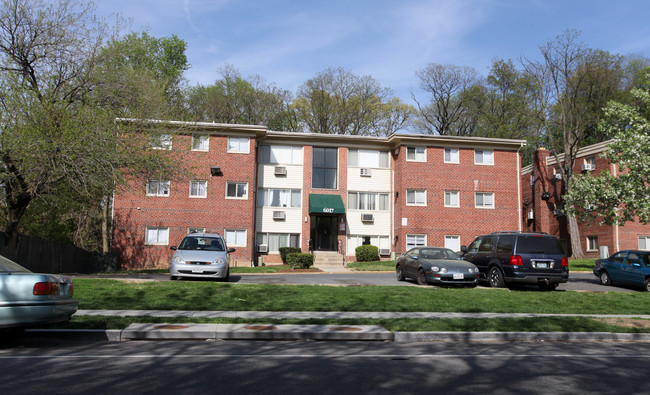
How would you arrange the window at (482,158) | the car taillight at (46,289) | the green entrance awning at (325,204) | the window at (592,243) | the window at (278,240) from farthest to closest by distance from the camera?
the window at (592,243) < the window at (482,158) < the window at (278,240) < the green entrance awning at (325,204) < the car taillight at (46,289)

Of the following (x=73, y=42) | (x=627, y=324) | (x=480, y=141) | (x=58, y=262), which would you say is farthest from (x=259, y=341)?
(x=480, y=141)

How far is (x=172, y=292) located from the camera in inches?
525

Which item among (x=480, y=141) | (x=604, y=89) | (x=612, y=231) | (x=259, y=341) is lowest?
(x=259, y=341)

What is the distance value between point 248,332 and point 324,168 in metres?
26.7

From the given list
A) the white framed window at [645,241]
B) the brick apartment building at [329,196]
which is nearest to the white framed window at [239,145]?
the brick apartment building at [329,196]

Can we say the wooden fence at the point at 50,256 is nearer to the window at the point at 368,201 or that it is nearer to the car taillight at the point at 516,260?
the window at the point at 368,201

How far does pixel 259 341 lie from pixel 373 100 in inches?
1746

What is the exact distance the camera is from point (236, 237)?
3278 cm

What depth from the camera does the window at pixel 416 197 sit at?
3491 cm

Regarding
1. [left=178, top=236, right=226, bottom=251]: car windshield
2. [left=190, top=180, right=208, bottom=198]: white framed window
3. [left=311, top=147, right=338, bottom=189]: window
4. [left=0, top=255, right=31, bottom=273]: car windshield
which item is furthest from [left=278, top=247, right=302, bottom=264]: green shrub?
[left=0, top=255, right=31, bottom=273]: car windshield

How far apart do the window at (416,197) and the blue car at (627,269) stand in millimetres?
14593

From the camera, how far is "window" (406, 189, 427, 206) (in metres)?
34.9

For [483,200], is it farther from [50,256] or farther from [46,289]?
[46,289]

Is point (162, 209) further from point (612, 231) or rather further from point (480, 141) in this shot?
point (612, 231)
